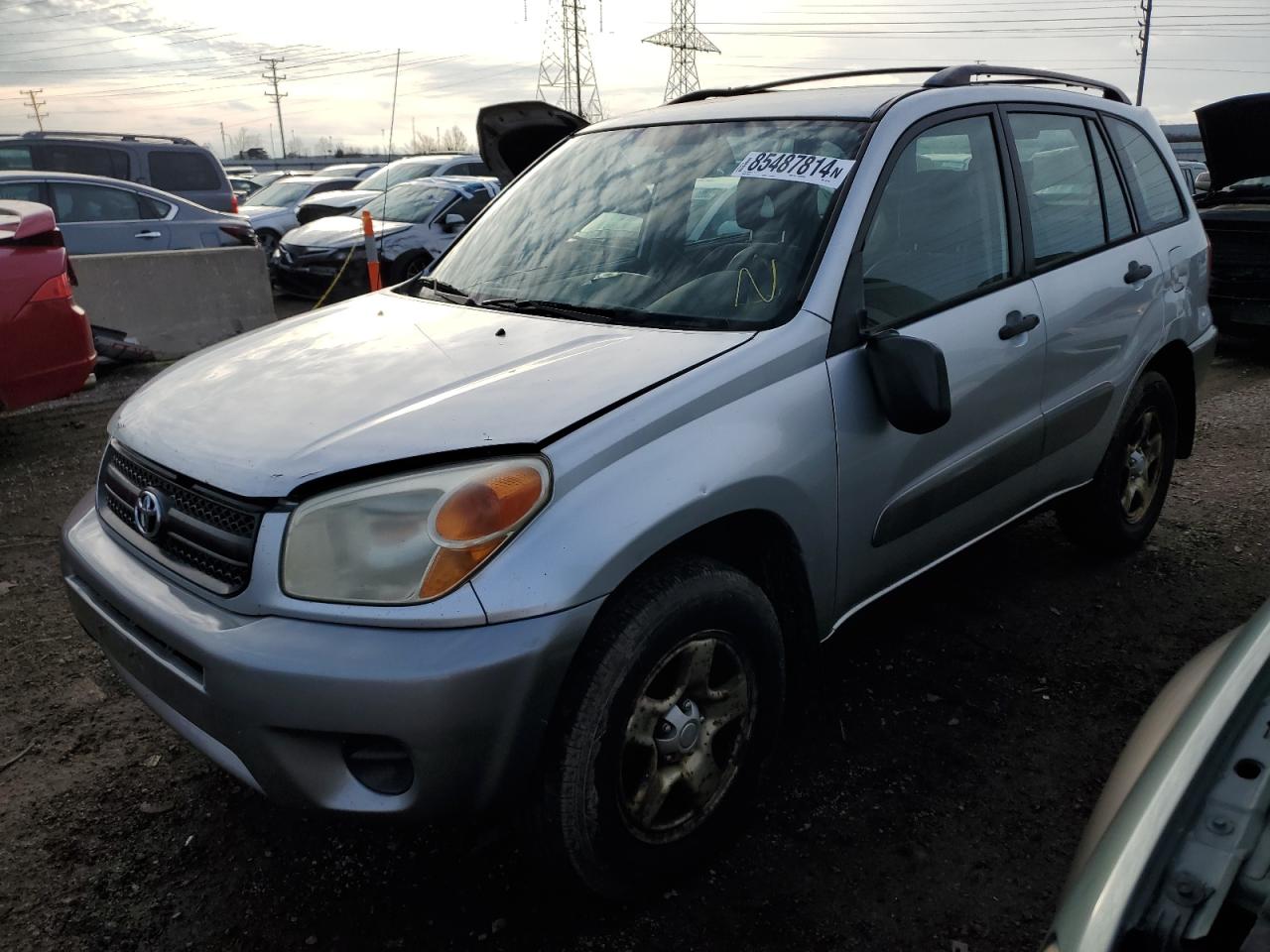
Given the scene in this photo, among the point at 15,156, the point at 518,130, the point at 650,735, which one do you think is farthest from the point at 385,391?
the point at 15,156

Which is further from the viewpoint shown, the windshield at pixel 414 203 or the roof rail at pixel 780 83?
the windshield at pixel 414 203

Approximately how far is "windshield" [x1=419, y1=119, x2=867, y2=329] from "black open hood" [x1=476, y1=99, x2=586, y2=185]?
3.38ft

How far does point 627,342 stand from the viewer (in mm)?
2406

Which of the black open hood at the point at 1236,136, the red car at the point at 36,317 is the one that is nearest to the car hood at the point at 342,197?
the red car at the point at 36,317

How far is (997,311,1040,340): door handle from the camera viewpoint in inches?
116

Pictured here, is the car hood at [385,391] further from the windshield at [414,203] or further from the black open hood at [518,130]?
the windshield at [414,203]

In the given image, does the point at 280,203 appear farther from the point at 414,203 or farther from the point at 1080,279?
the point at 1080,279

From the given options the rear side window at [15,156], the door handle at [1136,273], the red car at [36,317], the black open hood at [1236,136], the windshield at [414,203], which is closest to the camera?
the door handle at [1136,273]

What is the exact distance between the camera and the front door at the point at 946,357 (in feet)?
8.39

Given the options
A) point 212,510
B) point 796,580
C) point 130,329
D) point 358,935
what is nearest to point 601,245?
point 796,580

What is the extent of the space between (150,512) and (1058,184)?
2931 mm

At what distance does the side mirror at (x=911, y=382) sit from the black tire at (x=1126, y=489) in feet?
5.37

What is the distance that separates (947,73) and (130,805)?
3129mm

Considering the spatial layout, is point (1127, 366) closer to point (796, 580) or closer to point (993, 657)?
point (993, 657)
